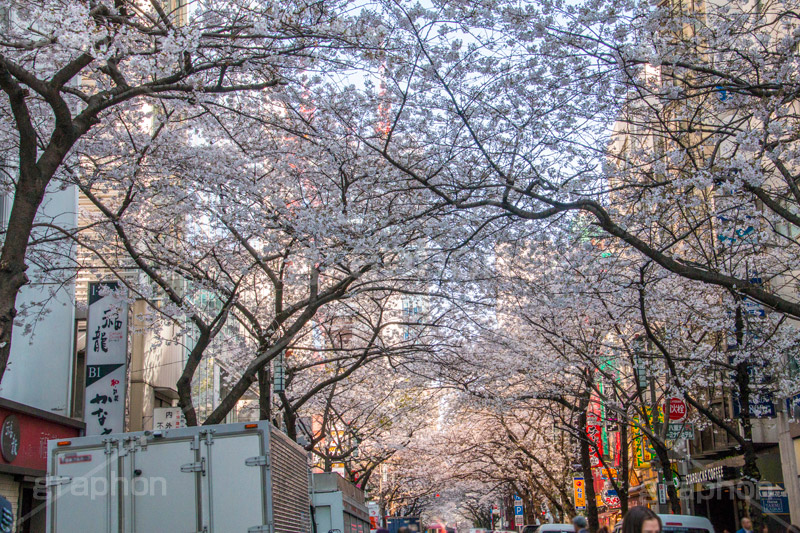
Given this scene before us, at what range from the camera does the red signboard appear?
48.2 ft

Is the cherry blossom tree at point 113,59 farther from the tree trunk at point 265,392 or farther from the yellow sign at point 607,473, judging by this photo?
the yellow sign at point 607,473

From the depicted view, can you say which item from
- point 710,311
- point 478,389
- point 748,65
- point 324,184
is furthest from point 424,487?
point 748,65


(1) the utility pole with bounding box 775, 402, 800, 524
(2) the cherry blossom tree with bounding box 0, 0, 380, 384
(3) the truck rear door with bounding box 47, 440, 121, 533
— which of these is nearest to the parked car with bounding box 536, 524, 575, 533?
(1) the utility pole with bounding box 775, 402, 800, 524

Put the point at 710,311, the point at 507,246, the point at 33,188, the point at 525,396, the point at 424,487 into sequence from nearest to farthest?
the point at 33,188 < the point at 507,246 < the point at 710,311 < the point at 525,396 < the point at 424,487

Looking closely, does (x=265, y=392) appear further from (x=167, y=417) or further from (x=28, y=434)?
(x=167, y=417)

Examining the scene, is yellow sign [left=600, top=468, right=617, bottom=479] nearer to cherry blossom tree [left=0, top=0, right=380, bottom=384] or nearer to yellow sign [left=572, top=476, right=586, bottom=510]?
yellow sign [left=572, top=476, right=586, bottom=510]

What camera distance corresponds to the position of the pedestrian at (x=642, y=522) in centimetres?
484

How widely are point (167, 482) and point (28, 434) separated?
7.74 m

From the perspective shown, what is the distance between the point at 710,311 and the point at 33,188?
1543 centimetres

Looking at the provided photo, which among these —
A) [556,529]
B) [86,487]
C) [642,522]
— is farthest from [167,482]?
[556,529]

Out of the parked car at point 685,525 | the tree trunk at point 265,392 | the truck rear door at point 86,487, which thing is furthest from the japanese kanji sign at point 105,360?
the parked car at point 685,525

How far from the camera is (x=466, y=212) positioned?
49.6ft

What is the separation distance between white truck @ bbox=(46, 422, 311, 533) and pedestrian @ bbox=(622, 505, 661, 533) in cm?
533

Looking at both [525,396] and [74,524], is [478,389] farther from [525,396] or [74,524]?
[74,524]
